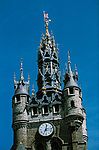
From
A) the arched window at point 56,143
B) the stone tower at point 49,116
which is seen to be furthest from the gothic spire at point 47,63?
the arched window at point 56,143

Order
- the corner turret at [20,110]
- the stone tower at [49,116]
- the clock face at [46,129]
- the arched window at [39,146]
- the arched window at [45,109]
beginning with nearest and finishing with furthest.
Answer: the stone tower at [49,116] < the arched window at [39,146] < the clock face at [46,129] < the corner turret at [20,110] < the arched window at [45,109]

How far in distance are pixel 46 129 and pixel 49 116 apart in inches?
86.8

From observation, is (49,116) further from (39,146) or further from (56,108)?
(39,146)

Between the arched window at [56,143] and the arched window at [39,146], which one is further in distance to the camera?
the arched window at [39,146]

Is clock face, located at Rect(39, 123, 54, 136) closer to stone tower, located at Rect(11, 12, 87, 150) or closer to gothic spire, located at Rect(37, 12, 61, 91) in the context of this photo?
stone tower, located at Rect(11, 12, 87, 150)

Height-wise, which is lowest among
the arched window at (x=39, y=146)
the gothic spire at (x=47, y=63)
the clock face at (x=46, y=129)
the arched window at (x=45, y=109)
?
the arched window at (x=39, y=146)

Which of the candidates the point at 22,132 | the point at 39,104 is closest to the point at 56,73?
the point at 39,104

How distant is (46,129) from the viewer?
203 feet

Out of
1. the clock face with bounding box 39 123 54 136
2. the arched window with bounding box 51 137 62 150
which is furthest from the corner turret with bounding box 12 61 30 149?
the arched window with bounding box 51 137 62 150

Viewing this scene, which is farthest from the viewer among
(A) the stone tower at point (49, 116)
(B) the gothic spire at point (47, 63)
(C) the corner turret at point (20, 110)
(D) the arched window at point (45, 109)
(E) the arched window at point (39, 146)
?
(B) the gothic spire at point (47, 63)

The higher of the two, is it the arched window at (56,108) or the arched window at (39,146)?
the arched window at (56,108)

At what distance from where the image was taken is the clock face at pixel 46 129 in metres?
61.7

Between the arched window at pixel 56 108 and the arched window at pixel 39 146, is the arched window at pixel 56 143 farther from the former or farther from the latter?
the arched window at pixel 56 108

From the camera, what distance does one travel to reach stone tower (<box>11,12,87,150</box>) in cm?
6103
